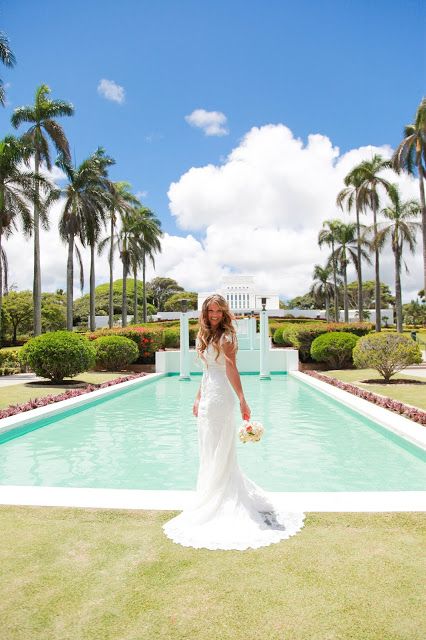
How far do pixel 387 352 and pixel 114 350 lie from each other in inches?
433

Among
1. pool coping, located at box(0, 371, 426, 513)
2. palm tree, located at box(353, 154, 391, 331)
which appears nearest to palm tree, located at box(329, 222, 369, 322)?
palm tree, located at box(353, 154, 391, 331)

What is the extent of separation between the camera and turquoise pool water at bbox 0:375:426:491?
562 cm

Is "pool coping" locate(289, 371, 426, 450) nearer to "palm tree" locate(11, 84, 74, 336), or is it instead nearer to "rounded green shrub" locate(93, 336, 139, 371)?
"rounded green shrub" locate(93, 336, 139, 371)

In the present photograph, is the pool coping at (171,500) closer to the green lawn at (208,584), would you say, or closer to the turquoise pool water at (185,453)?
the green lawn at (208,584)

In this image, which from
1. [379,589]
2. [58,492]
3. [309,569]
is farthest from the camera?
[58,492]

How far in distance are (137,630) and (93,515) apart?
1.61 metres

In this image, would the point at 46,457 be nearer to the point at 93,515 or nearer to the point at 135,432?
the point at 135,432

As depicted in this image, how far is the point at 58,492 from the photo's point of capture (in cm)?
426

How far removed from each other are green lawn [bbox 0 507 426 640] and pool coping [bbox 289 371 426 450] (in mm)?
3410

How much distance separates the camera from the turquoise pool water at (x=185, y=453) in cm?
562

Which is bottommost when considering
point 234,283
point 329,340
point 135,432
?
point 135,432

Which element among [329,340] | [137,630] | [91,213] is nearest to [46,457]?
[137,630]

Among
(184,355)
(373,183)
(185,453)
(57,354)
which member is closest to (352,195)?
(373,183)

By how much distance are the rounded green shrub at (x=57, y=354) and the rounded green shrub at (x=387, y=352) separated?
8.84 metres
